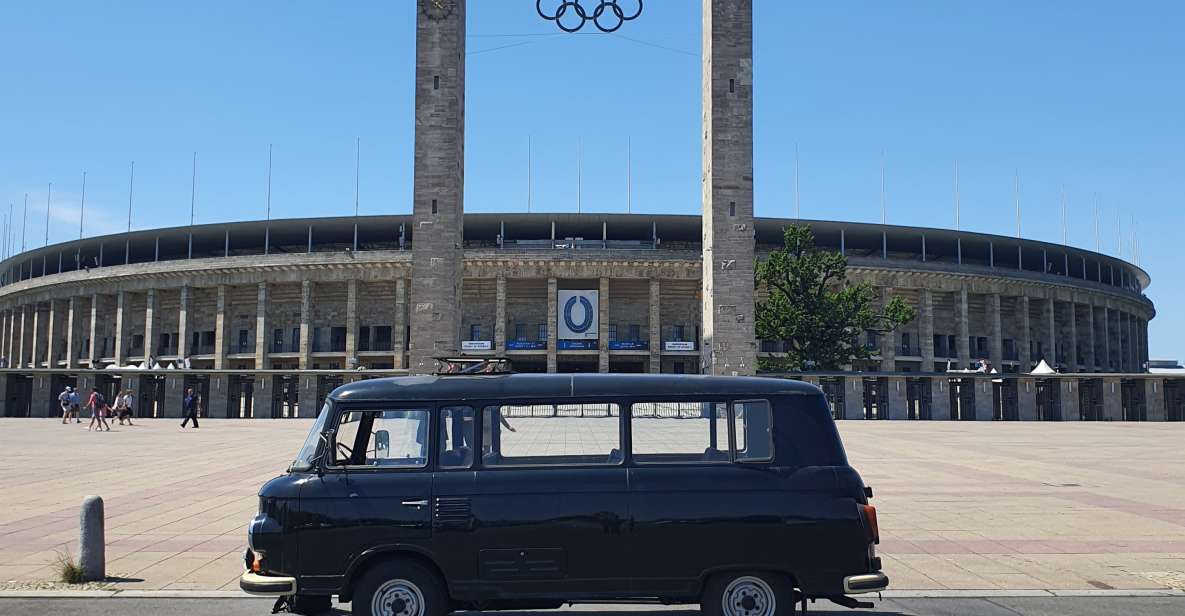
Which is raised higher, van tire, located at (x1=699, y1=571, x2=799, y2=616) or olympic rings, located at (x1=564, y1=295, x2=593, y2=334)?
olympic rings, located at (x1=564, y1=295, x2=593, y2=334)

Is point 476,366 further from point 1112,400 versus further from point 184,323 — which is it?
point 184,323

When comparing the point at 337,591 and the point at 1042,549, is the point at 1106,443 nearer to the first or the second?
the point at 1042,549

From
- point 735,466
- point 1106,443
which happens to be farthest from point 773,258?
point 735,466

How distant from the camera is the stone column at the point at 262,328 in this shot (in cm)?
6894

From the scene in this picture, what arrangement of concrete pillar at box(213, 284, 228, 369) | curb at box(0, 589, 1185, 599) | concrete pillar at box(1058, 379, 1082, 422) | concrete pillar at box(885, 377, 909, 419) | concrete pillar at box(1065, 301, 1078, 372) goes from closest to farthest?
curb at box(0, 589, 1185, 599), concrete pillar at box(885, 377, 909, 419), concrete pillar at box(1058, 379, 1082, 422), concrete pillar at box(213, 284, 228, 369), concrete pillar at box(1065, 301, 1078, 372)

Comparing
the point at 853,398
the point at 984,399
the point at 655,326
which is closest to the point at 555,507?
the point at 853,398

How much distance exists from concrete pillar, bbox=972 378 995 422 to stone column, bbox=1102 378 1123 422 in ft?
24.7

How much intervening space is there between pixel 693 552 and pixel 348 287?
65.0 meters

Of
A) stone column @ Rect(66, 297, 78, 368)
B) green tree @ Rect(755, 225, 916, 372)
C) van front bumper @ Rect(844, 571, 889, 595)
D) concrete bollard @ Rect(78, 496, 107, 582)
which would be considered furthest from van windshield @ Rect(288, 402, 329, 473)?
stone column @ Rect(66, 297, 78, 368)

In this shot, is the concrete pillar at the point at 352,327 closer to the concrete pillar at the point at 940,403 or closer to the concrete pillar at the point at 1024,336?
the concrete pillar at the point at 940,403

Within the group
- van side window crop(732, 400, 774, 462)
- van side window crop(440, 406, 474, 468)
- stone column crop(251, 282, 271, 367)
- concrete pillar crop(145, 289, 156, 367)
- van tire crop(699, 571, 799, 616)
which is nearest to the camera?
van tire crop(699, 571, 799, 616)

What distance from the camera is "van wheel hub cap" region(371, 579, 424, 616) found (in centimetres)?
683

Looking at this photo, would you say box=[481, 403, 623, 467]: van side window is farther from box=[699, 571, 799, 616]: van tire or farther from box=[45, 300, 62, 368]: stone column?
box=[45, 300, 62, 368]: stone column

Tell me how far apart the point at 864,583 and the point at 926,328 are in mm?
67841
